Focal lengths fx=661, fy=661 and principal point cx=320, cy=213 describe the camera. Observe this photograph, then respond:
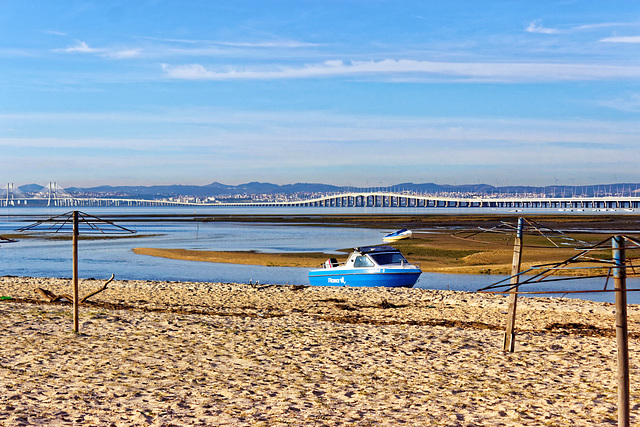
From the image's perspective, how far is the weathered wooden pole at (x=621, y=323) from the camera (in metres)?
6.32

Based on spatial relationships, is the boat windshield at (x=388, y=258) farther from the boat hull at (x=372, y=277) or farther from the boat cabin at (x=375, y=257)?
the boat hull at (x=372, y=277)

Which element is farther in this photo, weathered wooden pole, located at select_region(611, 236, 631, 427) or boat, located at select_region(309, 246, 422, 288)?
boat, located at select_region(309, 246, 422, 288)

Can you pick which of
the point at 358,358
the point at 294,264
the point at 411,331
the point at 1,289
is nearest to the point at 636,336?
the point at 411,331

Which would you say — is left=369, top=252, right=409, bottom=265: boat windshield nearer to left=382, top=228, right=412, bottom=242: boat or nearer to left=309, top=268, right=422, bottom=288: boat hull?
left=309, top=268, right=422, bottom=288: boat hull

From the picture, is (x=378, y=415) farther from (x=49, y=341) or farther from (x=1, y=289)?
(x=1, y=289)

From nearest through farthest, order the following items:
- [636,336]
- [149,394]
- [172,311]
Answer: [149,394] → [636,336] → [172,311]

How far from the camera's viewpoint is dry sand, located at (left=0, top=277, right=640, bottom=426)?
880 cm

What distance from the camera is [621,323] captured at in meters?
6.85

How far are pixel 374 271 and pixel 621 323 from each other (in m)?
18.8

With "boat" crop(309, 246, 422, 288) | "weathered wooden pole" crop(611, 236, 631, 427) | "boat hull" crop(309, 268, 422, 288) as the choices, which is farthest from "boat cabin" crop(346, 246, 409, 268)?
"weathered wooden pole" crop(611, 236, 631, 427)

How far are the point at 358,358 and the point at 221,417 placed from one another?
4.39m

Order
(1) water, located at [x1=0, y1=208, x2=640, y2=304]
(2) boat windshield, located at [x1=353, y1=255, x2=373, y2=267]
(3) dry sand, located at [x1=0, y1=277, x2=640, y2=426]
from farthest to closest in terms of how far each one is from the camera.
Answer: (1) water, located at [x1=0, y1=208, x2=640, y2=304] → (2) boat windshield, located at [x1=353, y1=255, x2=373, y2=267] → (3) dry sand, located at [x1=0, y1=277, x2=640, y2=426]

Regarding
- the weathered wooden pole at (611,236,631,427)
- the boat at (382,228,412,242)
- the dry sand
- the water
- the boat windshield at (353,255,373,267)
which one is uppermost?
the weathered wooden pole at (611,236,631,427)

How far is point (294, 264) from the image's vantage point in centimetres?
3844
